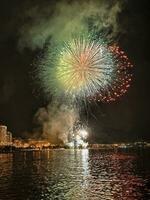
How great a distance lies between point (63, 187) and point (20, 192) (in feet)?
31.7

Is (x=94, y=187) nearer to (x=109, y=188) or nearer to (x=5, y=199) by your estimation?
(x=109, y=188)

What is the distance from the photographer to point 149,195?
65875 mm

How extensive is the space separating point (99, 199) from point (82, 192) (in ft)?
32.0

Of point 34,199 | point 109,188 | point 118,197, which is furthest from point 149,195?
point 34,199

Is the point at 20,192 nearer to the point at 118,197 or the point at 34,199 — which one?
the point at 34,199

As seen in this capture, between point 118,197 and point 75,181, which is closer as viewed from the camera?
point 118,197

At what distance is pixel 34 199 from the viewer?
2562 inches

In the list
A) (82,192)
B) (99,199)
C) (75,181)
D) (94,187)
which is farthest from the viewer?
(75,181)

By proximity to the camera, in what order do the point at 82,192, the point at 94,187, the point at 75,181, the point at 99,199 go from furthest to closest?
the point at 75,181, the point at 94,187, the point at 82,192, the point at 99,199

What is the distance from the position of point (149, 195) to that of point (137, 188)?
899cm

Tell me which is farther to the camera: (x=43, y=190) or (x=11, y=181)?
(x=11, y=181)

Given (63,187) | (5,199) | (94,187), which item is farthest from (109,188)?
(5,199)

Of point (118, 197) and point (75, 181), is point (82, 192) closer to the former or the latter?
point (118, 197)

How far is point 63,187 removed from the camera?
260 ft
